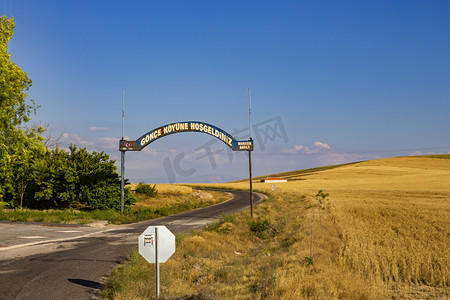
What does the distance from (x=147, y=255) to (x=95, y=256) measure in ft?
20.9

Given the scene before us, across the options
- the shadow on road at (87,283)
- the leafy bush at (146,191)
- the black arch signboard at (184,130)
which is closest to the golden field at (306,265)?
the shadow on road at (87,283)

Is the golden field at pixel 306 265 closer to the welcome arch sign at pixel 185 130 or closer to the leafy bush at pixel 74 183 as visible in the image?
the welcome arch sign at pixel 185 130

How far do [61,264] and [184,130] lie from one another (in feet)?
46.5

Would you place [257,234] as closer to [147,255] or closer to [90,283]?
[90,283]

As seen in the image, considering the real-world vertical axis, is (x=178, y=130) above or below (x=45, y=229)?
above

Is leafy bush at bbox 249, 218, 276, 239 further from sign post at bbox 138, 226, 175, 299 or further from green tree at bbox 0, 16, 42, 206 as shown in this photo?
green tree at bbox 0, 16, 42, 206

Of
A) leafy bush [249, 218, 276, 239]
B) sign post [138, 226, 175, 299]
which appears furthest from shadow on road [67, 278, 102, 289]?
leafy bush [249, 218, 276, 239]

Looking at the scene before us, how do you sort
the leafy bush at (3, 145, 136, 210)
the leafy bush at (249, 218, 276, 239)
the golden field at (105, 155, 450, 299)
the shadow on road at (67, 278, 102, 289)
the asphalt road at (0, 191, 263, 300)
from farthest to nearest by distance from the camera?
the leafy bush at (3, 145, 136, 210), the leafy bush at (249, 218, 276, 239), the shadow on road at (67, 278, 102, 289), the asphalt road at (0, 191, 263, 300), the golden field at (105, 155, 450, 299)

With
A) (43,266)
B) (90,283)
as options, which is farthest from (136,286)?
(43,266)

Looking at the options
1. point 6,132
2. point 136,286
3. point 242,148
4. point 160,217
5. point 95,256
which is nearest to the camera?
point 136,286

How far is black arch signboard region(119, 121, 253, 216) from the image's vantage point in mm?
23359

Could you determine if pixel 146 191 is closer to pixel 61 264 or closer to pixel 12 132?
pixel 12 132

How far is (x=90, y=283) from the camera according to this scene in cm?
899

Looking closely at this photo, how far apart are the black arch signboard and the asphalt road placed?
7863mm
